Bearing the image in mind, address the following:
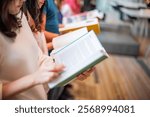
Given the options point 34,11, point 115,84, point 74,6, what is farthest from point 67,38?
→ point 115,84

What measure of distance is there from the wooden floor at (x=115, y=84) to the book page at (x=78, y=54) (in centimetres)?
144

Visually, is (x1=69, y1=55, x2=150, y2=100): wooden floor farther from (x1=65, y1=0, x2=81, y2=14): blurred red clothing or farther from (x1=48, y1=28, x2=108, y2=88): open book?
(x1=48, y1=28, x2=108, y2=88): open book

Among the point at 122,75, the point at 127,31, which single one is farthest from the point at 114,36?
the point at 122,75

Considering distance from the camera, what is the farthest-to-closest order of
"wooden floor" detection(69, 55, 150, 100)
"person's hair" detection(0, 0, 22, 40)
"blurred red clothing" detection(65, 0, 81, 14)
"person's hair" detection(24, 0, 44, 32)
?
1. "wooden floor" detection(69, 55, 150, 100)
2. "blurred red clothing" detection(65, 0, 81, 14)
3. "person's hair" detection(24, 0, 44, 32)
4. "person's hair" detection(0, 0, 22, 40)

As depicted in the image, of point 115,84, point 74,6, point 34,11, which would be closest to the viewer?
point 34,11

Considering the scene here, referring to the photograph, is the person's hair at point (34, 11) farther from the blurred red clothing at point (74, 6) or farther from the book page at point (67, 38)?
the blurred red clothing at point (74, 6)

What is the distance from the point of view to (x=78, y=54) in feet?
1.96

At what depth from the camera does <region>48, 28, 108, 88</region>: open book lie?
549 millimetres

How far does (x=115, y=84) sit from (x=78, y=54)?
1937 millimetres

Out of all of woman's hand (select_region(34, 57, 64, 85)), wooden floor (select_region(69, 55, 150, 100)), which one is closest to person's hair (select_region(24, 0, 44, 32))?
woman's hand (select_region(34, 57, 64, 85))

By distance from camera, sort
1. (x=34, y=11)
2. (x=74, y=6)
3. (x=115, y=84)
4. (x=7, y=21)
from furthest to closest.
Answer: (x=115, y=84)
(x=74, y=6)
(x=34, y=11)
(x=7, y=21)

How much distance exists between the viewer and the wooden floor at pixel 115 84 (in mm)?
2213

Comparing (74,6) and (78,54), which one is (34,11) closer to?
(78,54)

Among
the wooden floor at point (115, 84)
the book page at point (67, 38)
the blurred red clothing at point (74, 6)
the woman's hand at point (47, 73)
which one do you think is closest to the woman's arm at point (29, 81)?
the woman's hand at point (47, 73)
